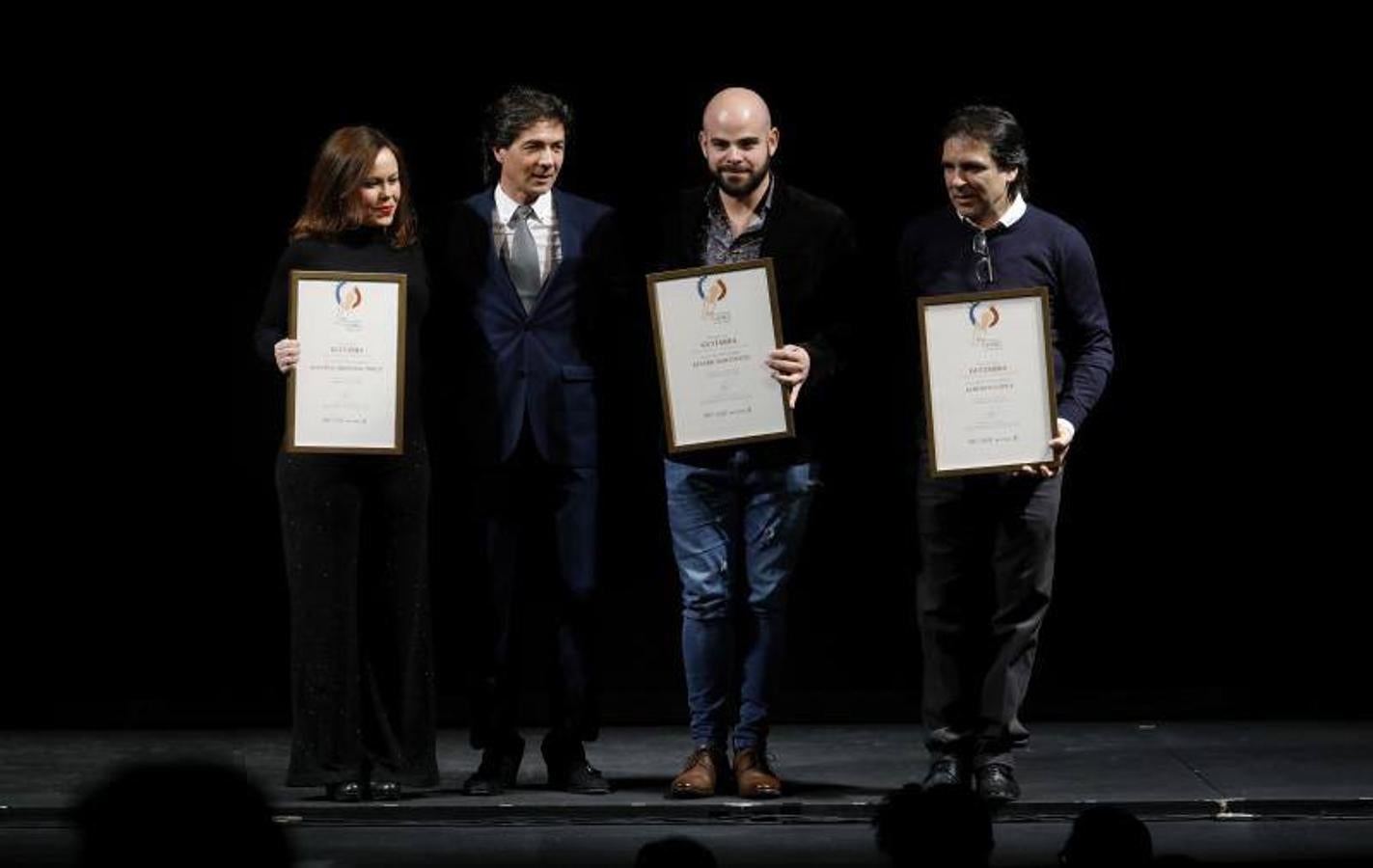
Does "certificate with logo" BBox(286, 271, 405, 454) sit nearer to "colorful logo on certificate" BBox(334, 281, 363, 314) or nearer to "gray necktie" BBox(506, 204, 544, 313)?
"colorful logo on certificate" BBox(334, 281, 363, 314)

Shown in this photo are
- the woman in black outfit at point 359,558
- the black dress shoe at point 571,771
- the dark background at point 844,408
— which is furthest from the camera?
the dark background at point 844,408

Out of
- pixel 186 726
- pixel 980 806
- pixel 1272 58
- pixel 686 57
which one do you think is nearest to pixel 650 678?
pixel 186 726

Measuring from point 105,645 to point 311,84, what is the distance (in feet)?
5.20

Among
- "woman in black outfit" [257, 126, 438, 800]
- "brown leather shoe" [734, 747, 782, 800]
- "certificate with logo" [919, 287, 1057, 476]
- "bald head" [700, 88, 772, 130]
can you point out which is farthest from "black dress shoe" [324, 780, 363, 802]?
"bald head" [700, 88, 772, 130]

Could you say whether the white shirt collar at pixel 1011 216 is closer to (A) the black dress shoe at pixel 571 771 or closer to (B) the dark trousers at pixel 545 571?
(B) the dark trousers at pixel 545 571

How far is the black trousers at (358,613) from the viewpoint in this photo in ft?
16.9

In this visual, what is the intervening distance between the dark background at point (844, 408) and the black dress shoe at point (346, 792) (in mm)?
1119

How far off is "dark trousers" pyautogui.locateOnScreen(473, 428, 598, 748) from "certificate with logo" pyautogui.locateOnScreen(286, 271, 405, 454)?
28 centimetres

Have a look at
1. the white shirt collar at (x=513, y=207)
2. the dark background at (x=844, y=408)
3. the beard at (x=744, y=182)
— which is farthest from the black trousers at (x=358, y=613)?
the dark background at (x=844, y=408)

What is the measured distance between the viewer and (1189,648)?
21.9ft

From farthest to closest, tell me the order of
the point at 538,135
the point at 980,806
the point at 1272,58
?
the point at 1272,58 < the point at 538,135 < the point at 980,806

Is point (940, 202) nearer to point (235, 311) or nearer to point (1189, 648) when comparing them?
point (1189, 648)

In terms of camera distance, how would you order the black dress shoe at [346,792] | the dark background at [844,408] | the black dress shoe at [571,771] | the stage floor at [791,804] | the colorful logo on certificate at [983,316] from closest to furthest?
1. the stage floor at [791,804]
2. the colorful logo on certificate at [983,316]
3. the black dress shoe at [346,792]
4. the black dress shoe at [571,771]
5. the dark background at [844,408]

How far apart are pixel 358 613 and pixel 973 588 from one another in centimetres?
128
